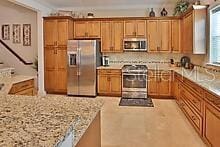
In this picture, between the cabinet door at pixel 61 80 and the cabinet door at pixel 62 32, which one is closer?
the cabinet door at pixel 62 32

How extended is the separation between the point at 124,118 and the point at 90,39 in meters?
3.17

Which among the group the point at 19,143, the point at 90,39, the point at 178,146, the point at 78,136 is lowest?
the point at 178,146

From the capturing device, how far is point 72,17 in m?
7.32

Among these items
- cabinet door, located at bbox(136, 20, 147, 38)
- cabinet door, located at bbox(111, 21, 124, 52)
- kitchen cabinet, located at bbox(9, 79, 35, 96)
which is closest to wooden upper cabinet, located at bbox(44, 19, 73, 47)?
cabinet door, located at bbox(111, 21, 124, 52)

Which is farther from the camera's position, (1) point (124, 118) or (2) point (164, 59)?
(2) point (164, 59)

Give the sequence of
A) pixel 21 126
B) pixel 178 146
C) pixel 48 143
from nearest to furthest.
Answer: pixel 48 143, pixel 21 126, pixel 178 146

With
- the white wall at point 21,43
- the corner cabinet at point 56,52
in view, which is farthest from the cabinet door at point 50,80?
the white wall at point 21,43

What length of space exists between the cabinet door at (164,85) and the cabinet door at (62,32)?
9.71 feet

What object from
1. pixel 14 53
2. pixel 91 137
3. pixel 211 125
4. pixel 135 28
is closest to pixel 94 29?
pixel 135 28

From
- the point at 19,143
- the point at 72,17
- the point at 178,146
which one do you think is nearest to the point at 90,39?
the point at 72,17

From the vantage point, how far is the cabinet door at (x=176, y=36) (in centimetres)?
696

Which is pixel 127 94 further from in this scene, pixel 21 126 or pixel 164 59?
pixel 21 126

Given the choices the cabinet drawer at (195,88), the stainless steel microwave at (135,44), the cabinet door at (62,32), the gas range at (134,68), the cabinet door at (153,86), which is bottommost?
the cabinet door at (153,86)

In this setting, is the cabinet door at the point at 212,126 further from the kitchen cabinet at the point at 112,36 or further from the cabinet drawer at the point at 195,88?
the kitchen cabinet at the point at 112,36
